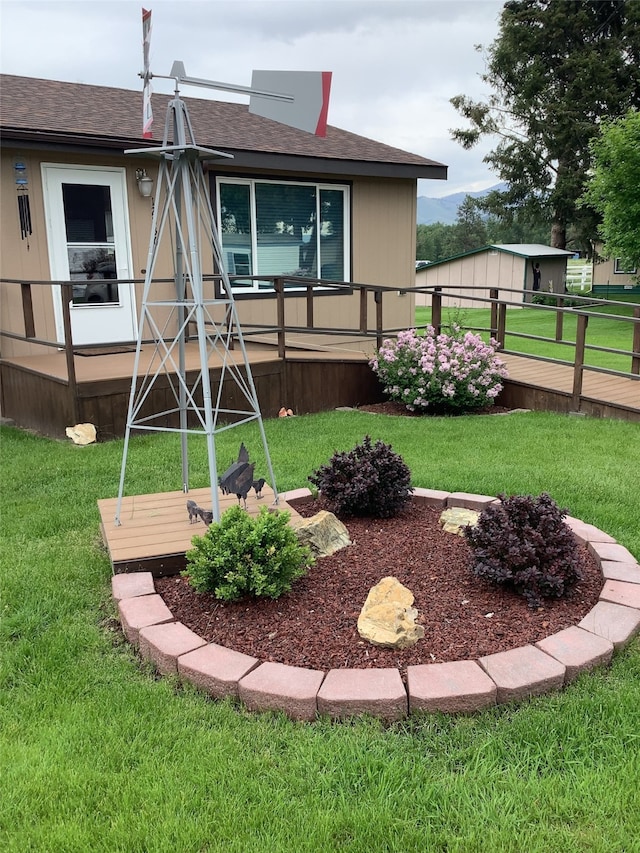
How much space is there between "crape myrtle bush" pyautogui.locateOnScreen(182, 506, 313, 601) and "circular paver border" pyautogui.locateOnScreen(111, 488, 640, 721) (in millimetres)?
222

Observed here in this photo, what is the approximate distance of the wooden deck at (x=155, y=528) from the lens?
318cm

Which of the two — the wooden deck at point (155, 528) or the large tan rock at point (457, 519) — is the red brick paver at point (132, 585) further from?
the large tan rock at point (457, 519)

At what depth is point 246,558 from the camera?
2.81 m

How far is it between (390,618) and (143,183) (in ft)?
22.2

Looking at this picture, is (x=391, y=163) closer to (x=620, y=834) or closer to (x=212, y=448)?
(x=212, y=448)

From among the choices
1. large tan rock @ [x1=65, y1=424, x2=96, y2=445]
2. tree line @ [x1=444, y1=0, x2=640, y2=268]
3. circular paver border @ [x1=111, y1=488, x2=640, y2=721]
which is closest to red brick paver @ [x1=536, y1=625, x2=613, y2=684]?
circular paver border @ [x1=111, y1=488, x2=640, y2=721]

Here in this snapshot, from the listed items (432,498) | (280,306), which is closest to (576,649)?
(432,498)

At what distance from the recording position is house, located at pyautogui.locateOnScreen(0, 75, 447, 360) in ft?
24.0

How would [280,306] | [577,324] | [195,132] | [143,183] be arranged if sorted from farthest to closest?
[195,132]
[143,183]
[577,324]
[280,306]

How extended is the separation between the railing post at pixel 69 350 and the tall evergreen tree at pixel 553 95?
21433mm

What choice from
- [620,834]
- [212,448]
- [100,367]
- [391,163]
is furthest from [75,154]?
[620,834]

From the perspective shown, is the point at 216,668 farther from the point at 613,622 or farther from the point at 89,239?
the point at 89,239

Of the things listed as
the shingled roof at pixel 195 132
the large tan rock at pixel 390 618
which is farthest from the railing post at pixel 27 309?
the large tan rock at pixel 390 618

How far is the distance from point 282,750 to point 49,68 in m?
12.5
